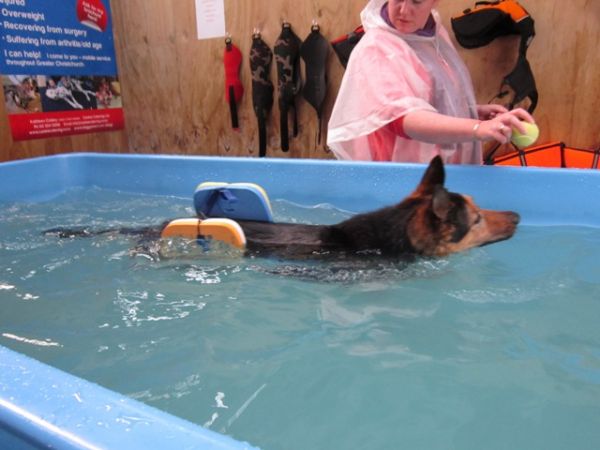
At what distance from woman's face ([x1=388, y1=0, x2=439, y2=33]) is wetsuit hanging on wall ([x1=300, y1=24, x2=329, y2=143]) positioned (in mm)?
1312

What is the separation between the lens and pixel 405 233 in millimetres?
1651

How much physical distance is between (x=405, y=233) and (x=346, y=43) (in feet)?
6.54

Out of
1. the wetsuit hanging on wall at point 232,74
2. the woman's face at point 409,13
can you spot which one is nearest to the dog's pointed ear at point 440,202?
the woman's face at point 409,13

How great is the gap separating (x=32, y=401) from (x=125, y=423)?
12cm

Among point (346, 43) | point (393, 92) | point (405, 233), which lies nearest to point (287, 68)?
point (346, 43)

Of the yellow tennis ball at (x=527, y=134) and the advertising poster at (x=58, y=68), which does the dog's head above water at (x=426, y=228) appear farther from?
the advertising poster at (x=58, y=68)

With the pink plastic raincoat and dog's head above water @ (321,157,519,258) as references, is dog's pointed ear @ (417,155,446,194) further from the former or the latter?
the pink plastic raincoat

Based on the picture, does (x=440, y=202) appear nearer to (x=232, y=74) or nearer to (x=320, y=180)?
(x=320, y=180)

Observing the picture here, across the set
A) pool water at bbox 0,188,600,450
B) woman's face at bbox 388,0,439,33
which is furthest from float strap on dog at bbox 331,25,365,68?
pool water at bbox 0,188,600,450

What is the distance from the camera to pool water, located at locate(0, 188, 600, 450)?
0.83 m

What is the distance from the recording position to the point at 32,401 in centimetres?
52

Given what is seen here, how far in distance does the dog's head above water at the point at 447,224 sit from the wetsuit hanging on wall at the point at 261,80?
2244 mm

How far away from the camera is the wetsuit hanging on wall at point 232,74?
381cm

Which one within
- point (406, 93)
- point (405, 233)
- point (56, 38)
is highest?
point (56, 38)
